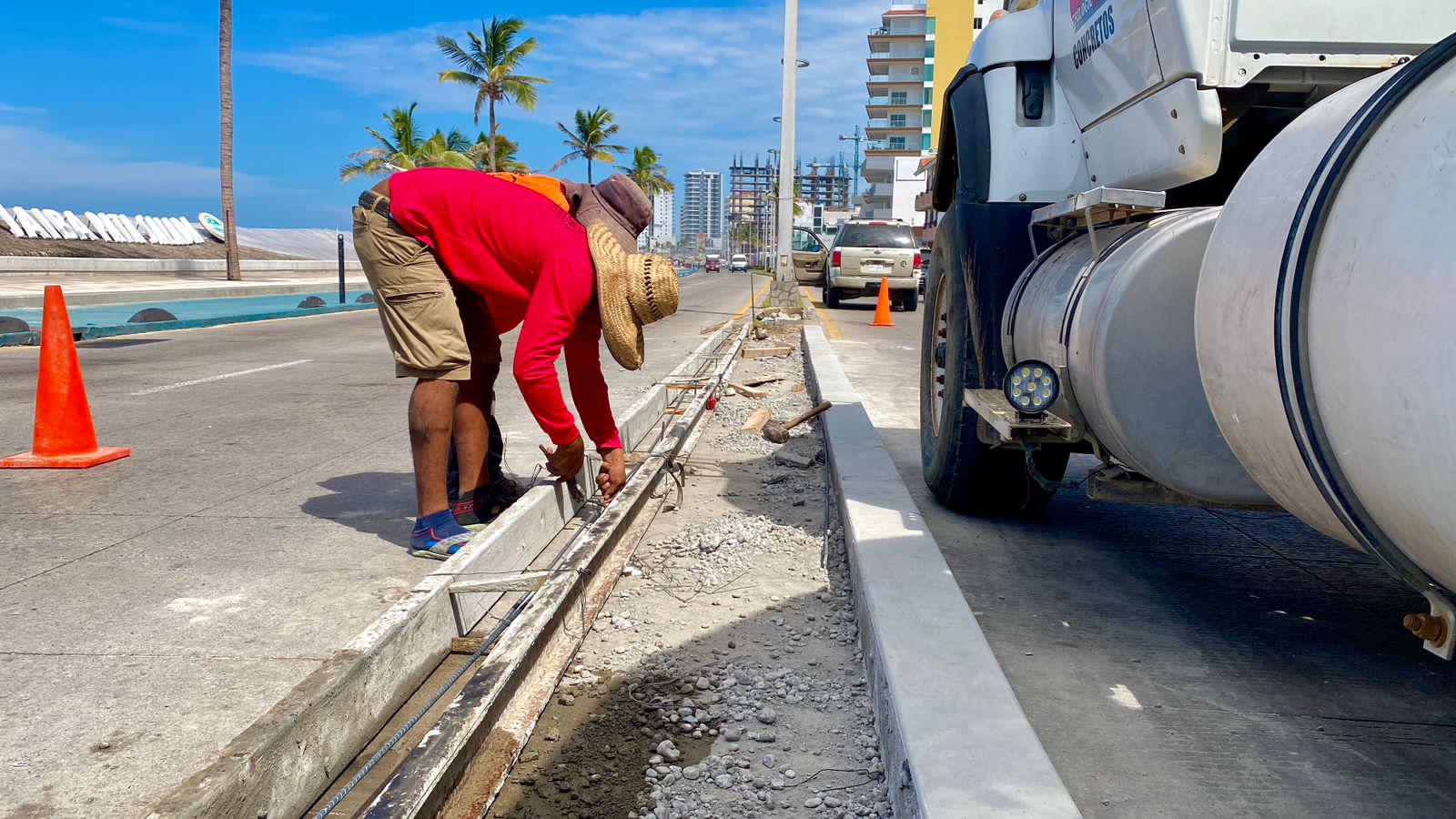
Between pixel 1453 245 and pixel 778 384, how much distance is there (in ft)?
27.5

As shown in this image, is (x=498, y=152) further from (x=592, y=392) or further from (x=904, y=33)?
(x=904, y=33)

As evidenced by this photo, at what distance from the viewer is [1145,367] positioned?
10.2 ft

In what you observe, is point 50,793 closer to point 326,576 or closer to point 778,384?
point 326,576

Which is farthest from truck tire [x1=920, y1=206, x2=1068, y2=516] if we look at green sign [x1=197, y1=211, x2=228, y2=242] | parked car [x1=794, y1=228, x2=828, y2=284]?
green sign [x1=197, y1=211, x2=228, y2=242]

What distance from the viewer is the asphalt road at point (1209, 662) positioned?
247cm

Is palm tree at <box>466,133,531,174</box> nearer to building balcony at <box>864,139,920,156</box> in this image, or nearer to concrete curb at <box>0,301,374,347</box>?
concrete curb at <box>0,301,374,347</box>

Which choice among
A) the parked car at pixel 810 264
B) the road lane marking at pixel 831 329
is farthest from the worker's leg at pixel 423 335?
the parked car at pixel 810 264

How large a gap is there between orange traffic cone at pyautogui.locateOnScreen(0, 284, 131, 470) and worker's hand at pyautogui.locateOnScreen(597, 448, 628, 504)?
3.18 m

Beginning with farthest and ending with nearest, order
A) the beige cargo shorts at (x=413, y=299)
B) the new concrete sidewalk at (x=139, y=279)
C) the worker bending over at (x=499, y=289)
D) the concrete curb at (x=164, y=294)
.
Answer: the new concrete sidewalk at (x=139, y=279), the concrete curb at (x=164, y=294), the beige cargo shorts at (x=413, y=299), the worker bending over at (x=499, y=289)

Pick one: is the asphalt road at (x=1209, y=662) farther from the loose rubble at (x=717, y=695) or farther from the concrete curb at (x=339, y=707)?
the concrete curb at (x=339, y=707)

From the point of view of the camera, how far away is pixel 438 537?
3977 mm

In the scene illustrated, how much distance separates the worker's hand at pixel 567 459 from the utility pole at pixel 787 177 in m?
14.4

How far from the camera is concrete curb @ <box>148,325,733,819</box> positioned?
2.04 metres

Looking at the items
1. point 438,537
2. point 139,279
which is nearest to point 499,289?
point 438,537
